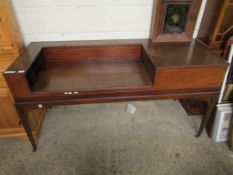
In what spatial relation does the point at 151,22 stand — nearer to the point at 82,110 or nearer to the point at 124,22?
the point at 124,22

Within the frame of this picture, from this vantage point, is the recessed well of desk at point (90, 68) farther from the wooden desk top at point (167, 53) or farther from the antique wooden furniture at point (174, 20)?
the antique wooden furniture at point (174, 20)

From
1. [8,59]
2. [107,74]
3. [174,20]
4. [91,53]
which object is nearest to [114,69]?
[107,74]

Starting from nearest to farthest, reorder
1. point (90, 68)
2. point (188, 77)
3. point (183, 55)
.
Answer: point (188, 77) < point (183, 55) < point (90, 68)

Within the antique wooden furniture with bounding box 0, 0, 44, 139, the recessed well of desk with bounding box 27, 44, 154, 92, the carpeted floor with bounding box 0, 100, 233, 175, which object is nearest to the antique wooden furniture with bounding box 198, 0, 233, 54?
the recessed well of desk with bounding box 27, 44, 154, 92

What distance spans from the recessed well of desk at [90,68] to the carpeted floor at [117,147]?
586 mm

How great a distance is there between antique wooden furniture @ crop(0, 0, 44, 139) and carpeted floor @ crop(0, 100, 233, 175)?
118mm

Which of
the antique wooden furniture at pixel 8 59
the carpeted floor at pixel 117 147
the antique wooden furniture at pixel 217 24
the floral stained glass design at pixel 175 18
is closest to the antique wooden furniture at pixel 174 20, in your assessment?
the floral stained glass design at pixel 175 18

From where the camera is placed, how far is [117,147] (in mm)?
1438

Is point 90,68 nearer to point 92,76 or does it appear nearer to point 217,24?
point 92,76

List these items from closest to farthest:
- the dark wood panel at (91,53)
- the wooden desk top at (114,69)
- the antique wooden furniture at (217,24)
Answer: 1. the wooden desk top at (114,69)
2. the antique wooden furniture at (217,24)
3. the dark wood panel at (91,53)

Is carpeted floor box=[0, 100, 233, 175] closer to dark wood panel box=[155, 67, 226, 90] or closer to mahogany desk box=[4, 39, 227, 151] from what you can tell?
mahogany desk box=[4, 39, 227, 151]

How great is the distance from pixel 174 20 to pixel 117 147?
3.66 feet

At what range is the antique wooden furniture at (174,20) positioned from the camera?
130 cm

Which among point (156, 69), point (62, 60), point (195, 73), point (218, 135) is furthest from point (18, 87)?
point (218, 135)
